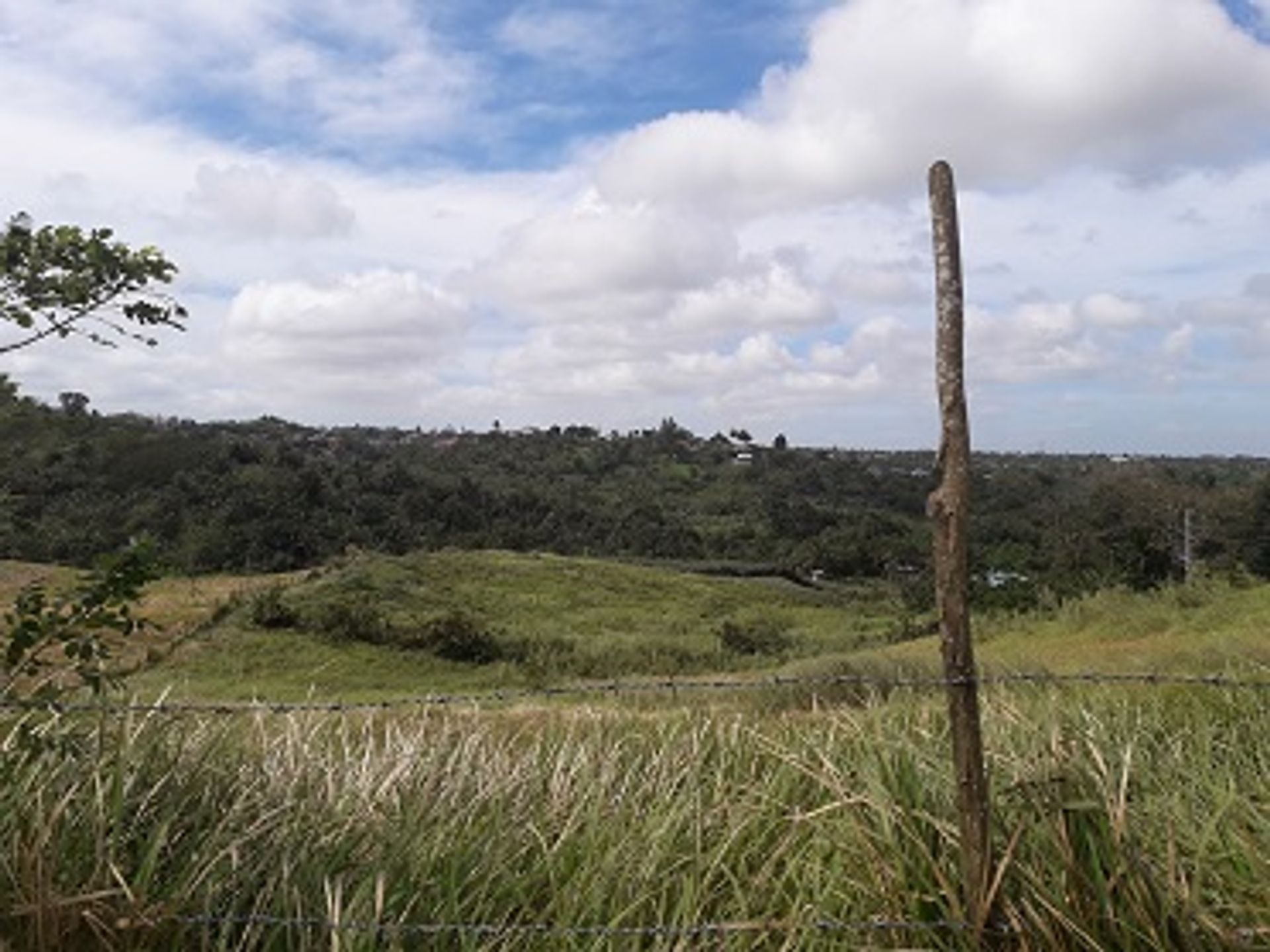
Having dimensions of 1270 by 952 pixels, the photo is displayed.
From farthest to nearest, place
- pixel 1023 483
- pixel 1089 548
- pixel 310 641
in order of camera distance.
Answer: pixel 1023 483, pixel 1089 548, pixel 310 641

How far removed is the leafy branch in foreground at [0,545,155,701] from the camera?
3752 millimetres

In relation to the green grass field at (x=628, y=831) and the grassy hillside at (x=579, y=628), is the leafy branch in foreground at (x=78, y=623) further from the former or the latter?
the grassy hillside at (x=579, y=628)

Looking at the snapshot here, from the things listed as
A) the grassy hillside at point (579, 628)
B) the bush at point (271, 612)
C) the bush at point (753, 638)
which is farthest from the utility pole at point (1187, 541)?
the bush at point (271, 612)

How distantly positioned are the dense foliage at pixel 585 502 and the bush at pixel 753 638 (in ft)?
20.4

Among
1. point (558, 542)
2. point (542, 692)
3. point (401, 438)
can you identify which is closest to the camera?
point (542, 692)

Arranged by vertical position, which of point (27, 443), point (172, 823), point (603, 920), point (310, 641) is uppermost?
point (27, 443)

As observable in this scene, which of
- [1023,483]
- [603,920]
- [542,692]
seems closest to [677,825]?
[603,920]

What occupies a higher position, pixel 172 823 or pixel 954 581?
pixel 954 581

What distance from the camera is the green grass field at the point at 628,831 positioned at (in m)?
3.38

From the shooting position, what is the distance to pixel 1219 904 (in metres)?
3.47

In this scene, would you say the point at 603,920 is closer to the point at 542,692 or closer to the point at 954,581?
the point at 954,581

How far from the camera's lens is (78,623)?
379cm

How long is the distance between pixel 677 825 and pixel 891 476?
83.4m

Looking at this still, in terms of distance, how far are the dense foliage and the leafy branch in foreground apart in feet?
0.64
